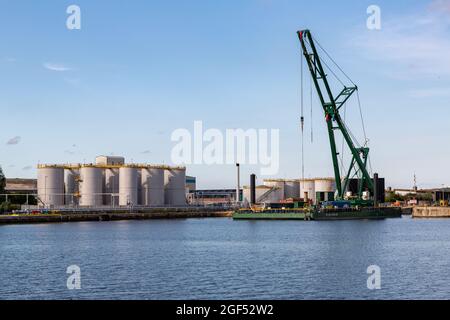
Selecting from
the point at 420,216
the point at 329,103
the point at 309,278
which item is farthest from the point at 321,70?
the point at 309,278

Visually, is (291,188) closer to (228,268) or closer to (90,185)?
(90,185)

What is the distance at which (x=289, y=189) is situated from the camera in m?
194

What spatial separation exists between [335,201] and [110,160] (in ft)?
174

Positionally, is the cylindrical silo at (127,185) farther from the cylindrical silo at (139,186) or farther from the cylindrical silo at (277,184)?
the cylindrical silo at (277,184)

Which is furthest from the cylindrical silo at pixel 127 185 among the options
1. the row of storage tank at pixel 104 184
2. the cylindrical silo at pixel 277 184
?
the cylindrical silo at pixel 277 184

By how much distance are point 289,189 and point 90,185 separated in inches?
2848

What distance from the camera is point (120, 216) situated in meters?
136

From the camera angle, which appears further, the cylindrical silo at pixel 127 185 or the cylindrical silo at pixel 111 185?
the cylindrical silo at pixel 111 185

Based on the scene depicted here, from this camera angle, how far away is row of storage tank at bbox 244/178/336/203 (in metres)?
184

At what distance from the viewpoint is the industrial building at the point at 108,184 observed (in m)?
138

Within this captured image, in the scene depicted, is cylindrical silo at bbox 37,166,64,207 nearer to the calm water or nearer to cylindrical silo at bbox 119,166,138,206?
cylindrical silo at bbox 119,166,138,206

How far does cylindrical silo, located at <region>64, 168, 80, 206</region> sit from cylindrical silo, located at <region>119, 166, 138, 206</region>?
9.39 m
